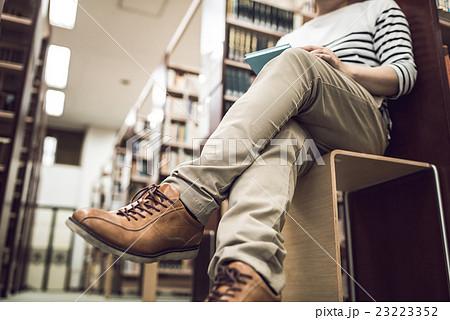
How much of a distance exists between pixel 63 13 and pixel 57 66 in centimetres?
134

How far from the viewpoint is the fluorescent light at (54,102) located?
225 inches

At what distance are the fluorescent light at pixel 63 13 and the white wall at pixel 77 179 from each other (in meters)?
3.19

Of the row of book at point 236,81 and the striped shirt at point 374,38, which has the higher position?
the row of book at point 236,81

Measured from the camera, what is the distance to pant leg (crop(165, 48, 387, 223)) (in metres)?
0.78

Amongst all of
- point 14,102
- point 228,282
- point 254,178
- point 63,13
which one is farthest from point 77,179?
point 228,282

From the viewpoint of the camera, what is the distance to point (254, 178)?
78 cm

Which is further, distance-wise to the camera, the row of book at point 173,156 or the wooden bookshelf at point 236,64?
the row of book at point 173,156

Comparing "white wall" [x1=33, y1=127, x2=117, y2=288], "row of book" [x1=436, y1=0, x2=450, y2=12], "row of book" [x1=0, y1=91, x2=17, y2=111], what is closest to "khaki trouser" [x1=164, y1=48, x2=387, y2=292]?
"row of book" [x1=436, y1=0, x2=450, y2=12]

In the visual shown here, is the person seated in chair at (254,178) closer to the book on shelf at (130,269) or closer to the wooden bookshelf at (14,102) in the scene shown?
the wooden bookshelf at (14,102)

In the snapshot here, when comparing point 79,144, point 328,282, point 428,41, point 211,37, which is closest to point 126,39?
point 211,37

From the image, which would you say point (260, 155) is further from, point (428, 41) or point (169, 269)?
point (169, 269)

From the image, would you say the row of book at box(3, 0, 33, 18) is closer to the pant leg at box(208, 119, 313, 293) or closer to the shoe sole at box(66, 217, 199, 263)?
the shoe sole at box(66, 217, 199, 263)

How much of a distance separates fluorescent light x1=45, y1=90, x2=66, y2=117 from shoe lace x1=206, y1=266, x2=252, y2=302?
222 inches

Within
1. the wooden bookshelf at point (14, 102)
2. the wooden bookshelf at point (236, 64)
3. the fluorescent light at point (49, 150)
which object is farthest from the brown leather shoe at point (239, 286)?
the fluorescent light at point (49, 150)
